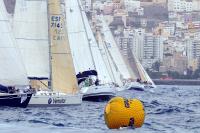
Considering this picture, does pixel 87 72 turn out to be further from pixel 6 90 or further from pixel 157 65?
pixel 157 65

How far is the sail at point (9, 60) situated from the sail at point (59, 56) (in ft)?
6.18

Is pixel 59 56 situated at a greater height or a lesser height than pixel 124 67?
greater

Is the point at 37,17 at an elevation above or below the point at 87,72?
above

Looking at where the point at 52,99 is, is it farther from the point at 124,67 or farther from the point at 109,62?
the point at 124,67

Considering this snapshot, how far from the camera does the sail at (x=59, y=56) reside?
40375 mm

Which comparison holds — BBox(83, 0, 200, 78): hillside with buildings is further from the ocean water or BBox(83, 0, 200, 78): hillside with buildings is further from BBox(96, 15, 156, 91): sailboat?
the ocean water

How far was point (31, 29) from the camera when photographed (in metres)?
41.8

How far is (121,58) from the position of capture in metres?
69.9

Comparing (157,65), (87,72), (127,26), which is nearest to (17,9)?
(87,72)

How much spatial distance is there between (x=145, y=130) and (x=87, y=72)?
23042 millimetres

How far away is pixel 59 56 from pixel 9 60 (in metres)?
2.87

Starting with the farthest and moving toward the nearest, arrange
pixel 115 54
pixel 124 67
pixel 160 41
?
1. pixel 160 41
2. pixel 124 67
3. pixel 115 54

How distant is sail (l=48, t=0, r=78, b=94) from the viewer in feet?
132

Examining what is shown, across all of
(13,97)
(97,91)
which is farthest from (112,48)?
(13,97)
